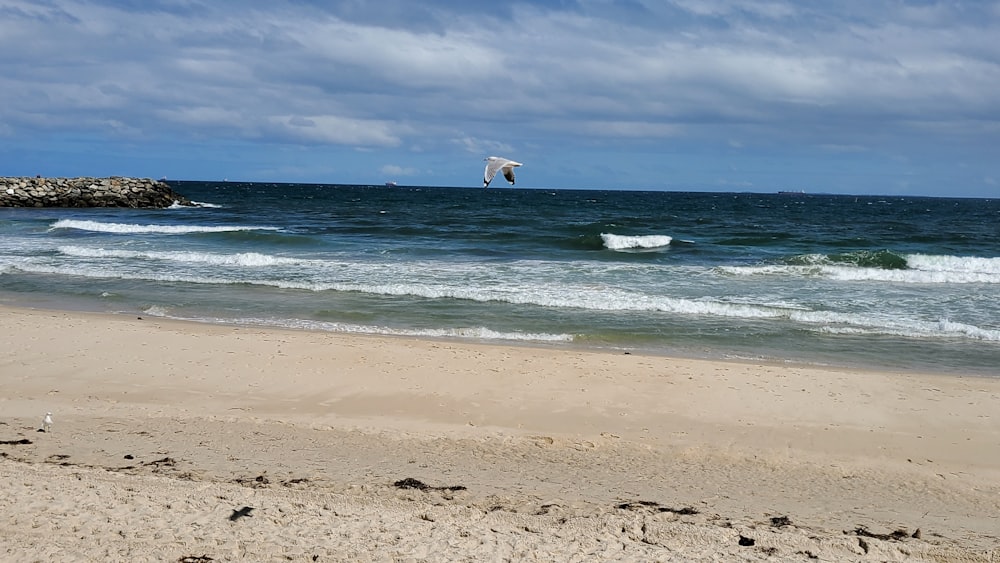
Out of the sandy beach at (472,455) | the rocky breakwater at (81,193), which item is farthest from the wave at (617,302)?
the rocky breakwater at (81,193)

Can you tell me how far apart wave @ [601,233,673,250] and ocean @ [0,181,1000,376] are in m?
0.09

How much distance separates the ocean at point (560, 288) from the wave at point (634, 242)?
90 millimetres

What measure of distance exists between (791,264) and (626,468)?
17.0 meters

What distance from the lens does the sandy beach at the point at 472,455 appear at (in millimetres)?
4223

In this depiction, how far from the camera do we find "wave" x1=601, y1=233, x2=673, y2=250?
2708 cm

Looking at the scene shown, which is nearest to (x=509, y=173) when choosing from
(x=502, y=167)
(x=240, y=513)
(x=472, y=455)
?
(x=502, y=167)

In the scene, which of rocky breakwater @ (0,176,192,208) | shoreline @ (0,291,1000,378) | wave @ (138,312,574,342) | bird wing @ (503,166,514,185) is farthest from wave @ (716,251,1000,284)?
rocky breakwater @ (0,176,192,208)

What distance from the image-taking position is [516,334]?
444 inches

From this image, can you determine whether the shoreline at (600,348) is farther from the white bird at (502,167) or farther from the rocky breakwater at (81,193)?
the rocky breakwater at (81,193)

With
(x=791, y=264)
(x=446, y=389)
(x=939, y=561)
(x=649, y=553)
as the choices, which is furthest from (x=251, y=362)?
(x=791, y=264)

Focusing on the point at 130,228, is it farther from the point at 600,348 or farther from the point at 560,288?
the point at 600,348

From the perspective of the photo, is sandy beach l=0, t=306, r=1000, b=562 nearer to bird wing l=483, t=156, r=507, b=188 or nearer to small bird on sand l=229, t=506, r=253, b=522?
small bird on sand l=229, t=506, r=253, b=522

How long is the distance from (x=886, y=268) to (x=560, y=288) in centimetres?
1027

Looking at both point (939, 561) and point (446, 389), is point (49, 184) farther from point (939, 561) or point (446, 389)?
point (939, 561)
